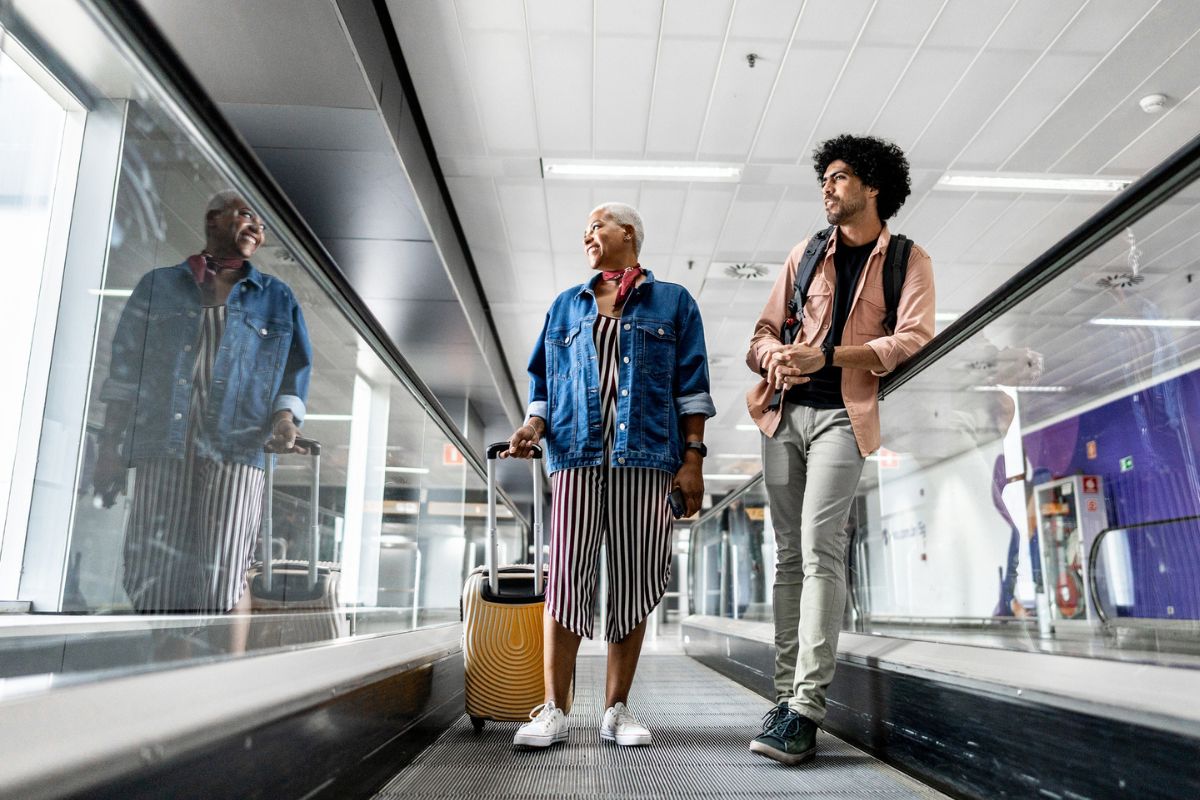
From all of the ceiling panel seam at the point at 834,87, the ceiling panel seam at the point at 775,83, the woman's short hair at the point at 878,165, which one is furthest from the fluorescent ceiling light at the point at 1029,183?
the woman's short hair at the point at 878,165

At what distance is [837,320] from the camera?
7.50ft

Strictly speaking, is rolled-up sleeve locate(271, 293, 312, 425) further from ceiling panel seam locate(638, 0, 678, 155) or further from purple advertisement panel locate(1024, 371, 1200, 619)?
ceiling panel seam locate(638, 0, 678, 155)

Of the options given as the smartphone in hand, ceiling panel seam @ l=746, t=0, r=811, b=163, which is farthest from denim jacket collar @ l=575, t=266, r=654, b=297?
ceiling panel seam @ l=746, t=0, r=811, b=163

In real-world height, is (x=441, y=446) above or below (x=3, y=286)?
below

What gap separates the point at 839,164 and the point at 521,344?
841 centimetres

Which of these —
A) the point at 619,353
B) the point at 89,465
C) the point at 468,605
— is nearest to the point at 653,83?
the point at 619,353

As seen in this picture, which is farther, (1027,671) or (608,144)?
(608,144)

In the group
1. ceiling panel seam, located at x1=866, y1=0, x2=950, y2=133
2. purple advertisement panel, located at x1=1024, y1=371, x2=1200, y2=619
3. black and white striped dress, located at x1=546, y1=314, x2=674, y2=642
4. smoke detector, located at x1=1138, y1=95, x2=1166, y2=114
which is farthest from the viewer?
smoke detector, located at x1=1138, y1=95, x2=1166, y2=114

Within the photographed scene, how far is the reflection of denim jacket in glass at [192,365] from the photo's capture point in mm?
1456

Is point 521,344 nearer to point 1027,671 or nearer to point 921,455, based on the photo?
point 921,455

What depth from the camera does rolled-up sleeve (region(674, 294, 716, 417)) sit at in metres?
2.28

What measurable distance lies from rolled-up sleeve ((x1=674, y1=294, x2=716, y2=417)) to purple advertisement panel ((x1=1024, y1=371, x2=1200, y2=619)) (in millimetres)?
973

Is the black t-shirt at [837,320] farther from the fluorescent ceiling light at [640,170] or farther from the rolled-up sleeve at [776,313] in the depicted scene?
the fluorescent ceiling light at [640,170]

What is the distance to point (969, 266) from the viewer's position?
791cm
